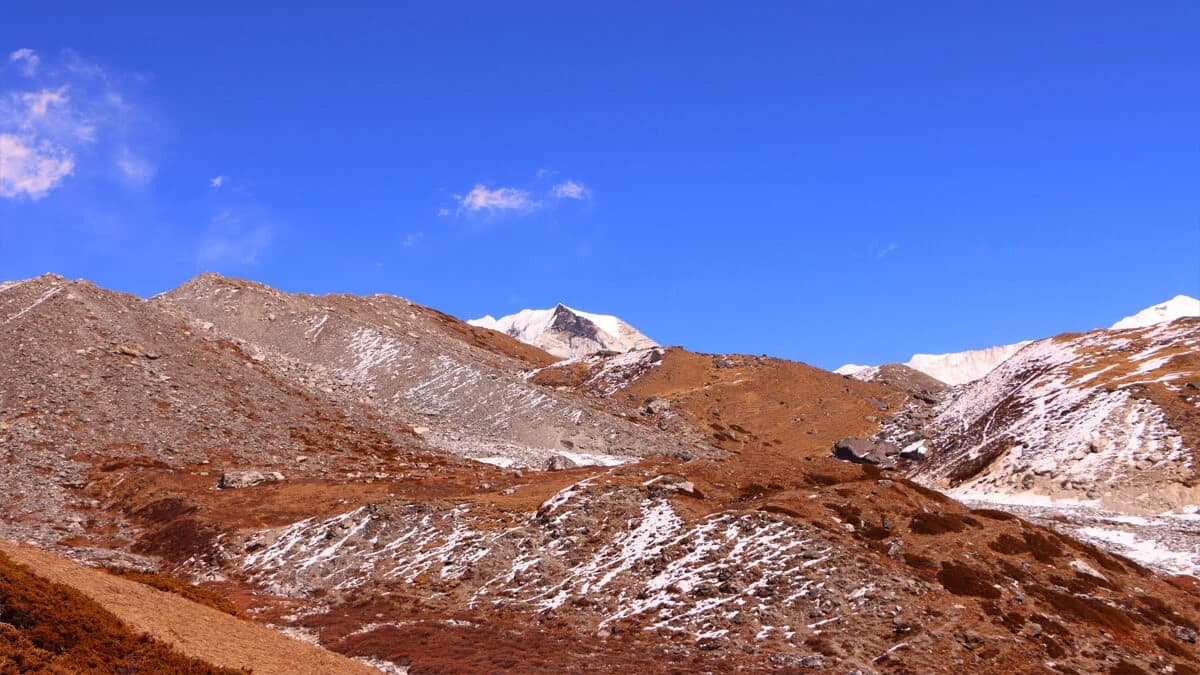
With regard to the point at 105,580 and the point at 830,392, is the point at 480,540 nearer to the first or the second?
the point at 105,580

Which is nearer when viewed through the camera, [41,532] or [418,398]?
[41,532]

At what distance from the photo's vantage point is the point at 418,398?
105 meters

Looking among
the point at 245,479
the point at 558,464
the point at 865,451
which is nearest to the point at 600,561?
the point at 558,464

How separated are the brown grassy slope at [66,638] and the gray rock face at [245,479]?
3941cm

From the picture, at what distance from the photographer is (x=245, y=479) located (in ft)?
209

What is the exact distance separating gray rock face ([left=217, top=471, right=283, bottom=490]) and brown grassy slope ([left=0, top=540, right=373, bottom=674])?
31.4 meters

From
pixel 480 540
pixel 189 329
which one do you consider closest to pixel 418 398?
pixel 189 329

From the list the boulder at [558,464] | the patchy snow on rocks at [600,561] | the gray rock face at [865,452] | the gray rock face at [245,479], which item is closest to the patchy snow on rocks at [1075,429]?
the gray rock face at [865,452]

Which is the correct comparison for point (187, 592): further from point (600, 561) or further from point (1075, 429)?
point (1075, 429)

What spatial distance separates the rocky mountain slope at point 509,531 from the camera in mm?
33250

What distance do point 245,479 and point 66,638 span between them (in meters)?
42.8

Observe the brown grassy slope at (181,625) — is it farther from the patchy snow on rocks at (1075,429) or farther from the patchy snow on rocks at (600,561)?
the patchy snow on rocks at (1075,429)

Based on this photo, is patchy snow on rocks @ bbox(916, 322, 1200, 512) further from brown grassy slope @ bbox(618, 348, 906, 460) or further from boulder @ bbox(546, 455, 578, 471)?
boulder @ bbox(546, 455, 578, 471)

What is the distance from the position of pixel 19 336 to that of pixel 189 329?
2058 cm
